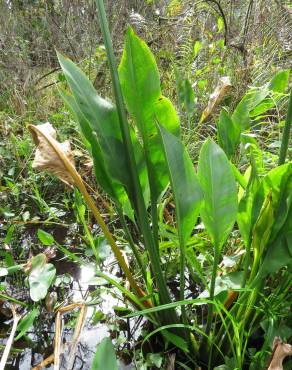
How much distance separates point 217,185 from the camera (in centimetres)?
53

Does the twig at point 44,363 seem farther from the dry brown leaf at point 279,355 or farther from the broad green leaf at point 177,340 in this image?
the dry brown leaf at point 279,355

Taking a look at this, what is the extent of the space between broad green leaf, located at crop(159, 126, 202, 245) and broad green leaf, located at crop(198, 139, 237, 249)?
2 cm

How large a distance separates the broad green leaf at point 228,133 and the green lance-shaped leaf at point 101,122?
306 millimetres

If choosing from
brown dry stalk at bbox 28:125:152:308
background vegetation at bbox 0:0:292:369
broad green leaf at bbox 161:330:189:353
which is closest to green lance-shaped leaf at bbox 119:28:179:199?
background vegetation at bbox 0:0:292:369

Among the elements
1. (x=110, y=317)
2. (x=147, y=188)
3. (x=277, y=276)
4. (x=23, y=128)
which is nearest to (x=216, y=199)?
(x=147, y=188)

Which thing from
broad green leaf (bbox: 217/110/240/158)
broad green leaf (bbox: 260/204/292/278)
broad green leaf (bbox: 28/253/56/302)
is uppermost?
broad green leaf (bbox: 217/110/240/158)

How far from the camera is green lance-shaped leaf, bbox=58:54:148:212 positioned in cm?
58

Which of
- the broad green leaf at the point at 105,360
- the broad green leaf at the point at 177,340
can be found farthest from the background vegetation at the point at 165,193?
the broad green leaf at the point at 105,360

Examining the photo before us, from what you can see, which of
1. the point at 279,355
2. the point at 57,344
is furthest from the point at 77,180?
the point at 279,355

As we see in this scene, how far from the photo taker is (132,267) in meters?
0.95

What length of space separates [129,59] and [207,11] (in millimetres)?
1788

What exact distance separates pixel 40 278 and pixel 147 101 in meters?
0.38

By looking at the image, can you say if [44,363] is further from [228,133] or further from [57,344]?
[228,133]

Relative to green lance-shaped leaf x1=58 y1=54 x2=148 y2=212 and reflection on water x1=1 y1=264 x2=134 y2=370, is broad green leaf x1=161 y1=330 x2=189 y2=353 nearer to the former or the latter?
reflection on water x1=1 y1=264 x2=134 y2=370
